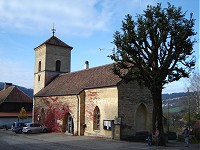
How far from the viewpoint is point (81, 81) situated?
1494 inches

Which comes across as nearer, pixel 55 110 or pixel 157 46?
pixel 157 46

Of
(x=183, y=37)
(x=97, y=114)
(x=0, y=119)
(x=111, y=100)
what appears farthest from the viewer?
(x=0, y=119)

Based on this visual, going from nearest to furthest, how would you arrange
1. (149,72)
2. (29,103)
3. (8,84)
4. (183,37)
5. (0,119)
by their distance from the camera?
1. (183,37)
2. (149,72)
3. (0,119)
4. (29,103)
5. (8,84)

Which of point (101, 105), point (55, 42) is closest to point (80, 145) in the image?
point (101, 105)

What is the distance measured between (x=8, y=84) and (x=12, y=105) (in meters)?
14.3

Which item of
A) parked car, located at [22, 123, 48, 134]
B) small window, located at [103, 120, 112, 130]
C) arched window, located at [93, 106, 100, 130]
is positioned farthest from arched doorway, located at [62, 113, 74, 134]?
small window, located at [103, 120, 112, 130]

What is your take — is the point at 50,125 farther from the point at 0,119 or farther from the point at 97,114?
the point at 0,119

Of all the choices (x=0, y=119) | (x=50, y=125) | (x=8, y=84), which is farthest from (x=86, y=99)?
(x=8, y=84)

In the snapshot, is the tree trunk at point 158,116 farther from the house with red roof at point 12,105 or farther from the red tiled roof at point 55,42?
the house with red roof at point 12,105

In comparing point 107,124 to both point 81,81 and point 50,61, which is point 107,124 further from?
point 50,61

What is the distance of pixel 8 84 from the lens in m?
68.9

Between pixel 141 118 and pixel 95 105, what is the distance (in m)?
5.72

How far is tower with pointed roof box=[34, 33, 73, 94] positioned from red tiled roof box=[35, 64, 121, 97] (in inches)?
81.4

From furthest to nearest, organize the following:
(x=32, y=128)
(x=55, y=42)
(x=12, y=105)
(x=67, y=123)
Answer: (x=12, y=105) → (x=55, y=42) → (x=32, y=128) → (x=67, y=123)
